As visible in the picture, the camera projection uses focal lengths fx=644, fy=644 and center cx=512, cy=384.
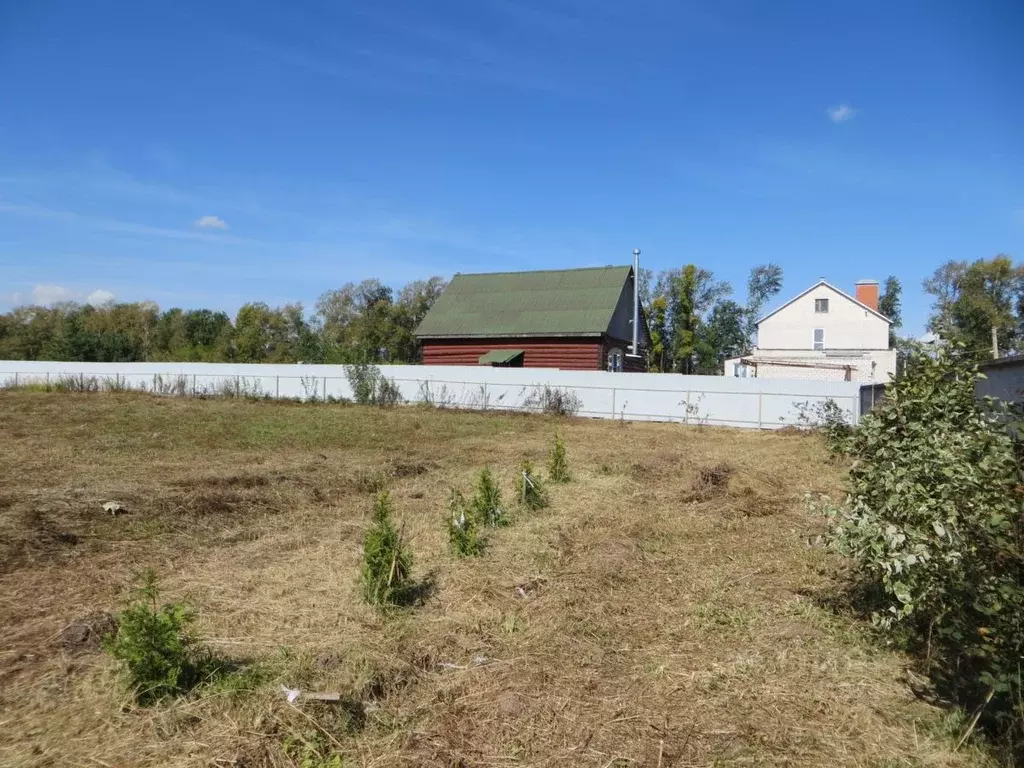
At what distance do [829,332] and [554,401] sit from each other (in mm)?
22903

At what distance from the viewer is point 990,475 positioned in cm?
346

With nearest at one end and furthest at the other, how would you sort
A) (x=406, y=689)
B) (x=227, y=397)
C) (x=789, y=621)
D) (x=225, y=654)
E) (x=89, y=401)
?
1. (x=406, y=689)
2. (x=225, y=654)
3. (x=789, y=621)
4. (x=89, y=401)
5. (x=227, y=397)

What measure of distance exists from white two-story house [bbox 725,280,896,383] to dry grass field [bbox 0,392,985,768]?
30.2 m

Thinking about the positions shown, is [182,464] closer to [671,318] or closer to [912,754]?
[912,754]

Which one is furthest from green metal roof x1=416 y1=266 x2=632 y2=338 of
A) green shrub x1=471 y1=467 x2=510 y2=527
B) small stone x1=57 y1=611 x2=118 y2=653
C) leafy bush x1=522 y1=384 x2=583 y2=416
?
small stone x1=57 y1=611 x2=118 y2=653

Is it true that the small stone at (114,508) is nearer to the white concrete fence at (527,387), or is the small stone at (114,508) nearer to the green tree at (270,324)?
the white concrete fence at (527,387)

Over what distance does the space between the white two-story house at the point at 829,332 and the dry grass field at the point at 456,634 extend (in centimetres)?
3022

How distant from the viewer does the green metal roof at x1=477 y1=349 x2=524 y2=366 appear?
2817cm

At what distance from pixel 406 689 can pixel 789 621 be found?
273cm

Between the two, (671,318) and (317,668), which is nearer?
(317,668)

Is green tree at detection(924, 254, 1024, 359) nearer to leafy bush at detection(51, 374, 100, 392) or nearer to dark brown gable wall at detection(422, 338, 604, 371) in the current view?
dark brown gable wall at detection(422, 338, 604, 371)

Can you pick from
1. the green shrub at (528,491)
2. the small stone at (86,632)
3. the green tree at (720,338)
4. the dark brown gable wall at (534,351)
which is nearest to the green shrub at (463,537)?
the green shrub at (528,491)

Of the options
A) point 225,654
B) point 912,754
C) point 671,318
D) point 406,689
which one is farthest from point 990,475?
point 671,318

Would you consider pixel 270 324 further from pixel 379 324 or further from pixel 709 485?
pixel 709 485
